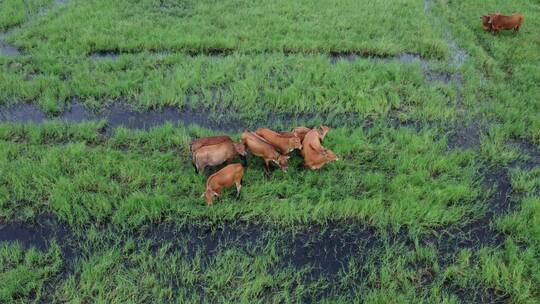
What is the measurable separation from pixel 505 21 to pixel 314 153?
6.25 metres

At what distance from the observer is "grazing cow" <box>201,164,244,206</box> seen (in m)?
5.07

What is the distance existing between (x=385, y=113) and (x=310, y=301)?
368cm

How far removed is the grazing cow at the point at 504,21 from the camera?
918cm

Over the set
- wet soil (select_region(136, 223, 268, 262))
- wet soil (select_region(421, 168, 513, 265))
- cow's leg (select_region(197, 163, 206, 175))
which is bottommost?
wet soil (select_region(421, 168, 513, 265))

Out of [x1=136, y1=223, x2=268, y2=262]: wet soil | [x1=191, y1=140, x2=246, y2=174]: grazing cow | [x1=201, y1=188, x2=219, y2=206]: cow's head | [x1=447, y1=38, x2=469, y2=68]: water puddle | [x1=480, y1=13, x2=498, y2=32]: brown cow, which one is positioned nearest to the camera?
[x1=136, y1=223, x2=268, y2=262]: wet soil

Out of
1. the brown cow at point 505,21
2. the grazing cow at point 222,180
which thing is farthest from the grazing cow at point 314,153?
the brown cow at point 505,21

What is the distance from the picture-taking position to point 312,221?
5.14 meters

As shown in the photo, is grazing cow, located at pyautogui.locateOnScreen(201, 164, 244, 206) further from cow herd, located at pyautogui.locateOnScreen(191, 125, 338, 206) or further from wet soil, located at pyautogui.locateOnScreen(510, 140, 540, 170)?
wet soil, located at pyautogui.locateOnScreen(510, 140, 540, 170)

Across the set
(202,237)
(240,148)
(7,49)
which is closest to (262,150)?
(240,148)

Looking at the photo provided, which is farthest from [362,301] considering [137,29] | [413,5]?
[413,5]

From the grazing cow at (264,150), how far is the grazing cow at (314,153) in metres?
0.26

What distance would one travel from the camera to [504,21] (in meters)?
9.21

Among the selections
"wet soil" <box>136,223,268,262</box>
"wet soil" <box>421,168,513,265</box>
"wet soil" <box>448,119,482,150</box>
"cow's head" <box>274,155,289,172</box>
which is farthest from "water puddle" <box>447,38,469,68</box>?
"wet soil" <box>136,223,268,262</box>

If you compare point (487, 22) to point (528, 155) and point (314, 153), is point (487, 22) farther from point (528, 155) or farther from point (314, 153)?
point (314, 153)
